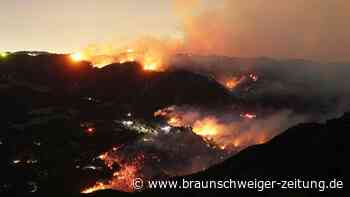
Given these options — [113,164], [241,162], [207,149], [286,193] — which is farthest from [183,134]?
[286,193]

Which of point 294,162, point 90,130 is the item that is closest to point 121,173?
point 90,130

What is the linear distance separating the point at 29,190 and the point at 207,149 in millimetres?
65950

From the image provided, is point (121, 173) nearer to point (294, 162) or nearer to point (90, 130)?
point (90, 130)

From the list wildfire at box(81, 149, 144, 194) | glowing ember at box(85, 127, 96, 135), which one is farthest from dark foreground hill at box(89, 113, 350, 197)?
glowing ember at box(85, 127, 96, 135)

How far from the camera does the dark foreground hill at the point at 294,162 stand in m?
62.7

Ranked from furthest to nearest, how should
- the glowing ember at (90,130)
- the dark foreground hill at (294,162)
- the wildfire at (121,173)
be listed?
the glowing ember at (90,130) < the wildfire at (121,173) < the dark foreground hill at (294,162)

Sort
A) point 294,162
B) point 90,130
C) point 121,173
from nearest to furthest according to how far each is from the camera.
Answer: point 294,162 < point 121,173 < point 90,130

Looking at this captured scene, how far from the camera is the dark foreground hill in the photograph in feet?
206

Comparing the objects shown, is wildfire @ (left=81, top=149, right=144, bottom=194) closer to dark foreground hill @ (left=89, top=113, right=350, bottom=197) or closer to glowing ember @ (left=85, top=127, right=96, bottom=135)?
glowing ember @ (left=85, top=127, right=96, bottom=135)

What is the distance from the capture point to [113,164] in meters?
146

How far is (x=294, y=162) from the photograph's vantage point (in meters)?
68.0

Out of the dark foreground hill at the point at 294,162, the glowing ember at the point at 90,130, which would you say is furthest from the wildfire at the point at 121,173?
the dark foreground hill at the point at 294,162

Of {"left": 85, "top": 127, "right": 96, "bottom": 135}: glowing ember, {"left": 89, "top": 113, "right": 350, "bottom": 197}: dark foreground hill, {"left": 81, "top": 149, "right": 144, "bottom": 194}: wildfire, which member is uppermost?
{"left": 85, "top": 127, "right": 96, "bottom": 135}: glowing ember

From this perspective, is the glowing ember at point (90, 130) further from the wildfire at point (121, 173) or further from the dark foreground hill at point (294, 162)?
the dark foreground hill at point (294, 162)
